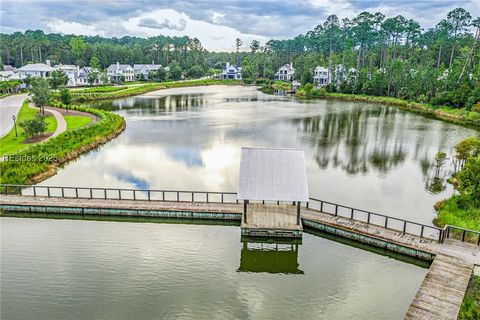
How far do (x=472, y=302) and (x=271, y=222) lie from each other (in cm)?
951

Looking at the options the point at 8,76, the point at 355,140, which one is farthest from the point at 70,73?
the point at 355,140

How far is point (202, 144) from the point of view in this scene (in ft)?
130

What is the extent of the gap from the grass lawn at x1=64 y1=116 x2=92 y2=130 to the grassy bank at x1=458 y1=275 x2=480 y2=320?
39377 millimetres

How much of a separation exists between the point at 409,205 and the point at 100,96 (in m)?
70.3

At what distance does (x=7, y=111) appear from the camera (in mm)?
51312

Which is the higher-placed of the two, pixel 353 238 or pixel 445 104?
pixel 445 104

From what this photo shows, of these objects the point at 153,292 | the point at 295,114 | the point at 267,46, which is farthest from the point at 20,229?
the point at 267,46

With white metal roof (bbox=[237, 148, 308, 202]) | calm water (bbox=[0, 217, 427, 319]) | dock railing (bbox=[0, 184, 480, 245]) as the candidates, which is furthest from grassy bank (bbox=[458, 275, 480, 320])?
white metal roof (bbox=[237, 148, 308, 202])

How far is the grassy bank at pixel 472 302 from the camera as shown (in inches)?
527

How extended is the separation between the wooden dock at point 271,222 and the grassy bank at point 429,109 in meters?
42.2

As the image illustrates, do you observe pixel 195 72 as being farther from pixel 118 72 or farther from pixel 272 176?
pixel 272 176

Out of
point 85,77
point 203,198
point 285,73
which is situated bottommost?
point 203,198

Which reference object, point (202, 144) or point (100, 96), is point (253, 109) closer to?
point (202, 144)

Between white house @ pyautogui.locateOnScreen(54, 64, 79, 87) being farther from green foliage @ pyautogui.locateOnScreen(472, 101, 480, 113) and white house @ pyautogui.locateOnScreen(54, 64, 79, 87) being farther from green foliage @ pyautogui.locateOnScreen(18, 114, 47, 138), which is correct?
green foliage @ pyautogui.locateOnScreen(472, 101, 480, 113)
